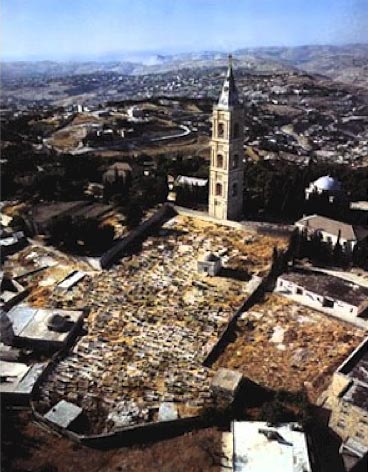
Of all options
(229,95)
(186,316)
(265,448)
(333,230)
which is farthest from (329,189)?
(265,448)

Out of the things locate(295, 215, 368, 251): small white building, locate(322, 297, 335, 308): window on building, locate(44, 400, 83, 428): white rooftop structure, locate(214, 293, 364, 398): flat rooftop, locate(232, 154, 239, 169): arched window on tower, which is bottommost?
locate(44, 400, 83, 428): white rooftop structure

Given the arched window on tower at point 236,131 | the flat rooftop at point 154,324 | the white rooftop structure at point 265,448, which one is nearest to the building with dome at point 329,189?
the arched window on tower at point 236,131

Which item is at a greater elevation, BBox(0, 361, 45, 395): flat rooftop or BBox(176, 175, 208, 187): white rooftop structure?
BBox(176, 175, 208, 187): white rooftop structure

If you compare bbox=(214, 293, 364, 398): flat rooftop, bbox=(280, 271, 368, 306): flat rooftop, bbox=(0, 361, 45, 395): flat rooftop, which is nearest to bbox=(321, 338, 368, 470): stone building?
bbox=(214, 293, 364, 398): flat rooftop

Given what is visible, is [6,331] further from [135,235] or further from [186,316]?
[135,235]

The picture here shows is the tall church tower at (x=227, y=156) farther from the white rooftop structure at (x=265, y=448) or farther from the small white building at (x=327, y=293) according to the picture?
the white rooftop structure at (x=265, y=448)

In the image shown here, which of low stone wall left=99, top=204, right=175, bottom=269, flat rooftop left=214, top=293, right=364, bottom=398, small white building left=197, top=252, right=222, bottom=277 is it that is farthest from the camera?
low stone wall left=99, top=204, right=175, bottom=269

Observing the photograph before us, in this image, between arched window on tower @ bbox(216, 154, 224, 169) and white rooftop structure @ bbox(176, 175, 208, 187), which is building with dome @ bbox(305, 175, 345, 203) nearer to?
arched window on tower @ bbox(216, 154, 224, 169)
